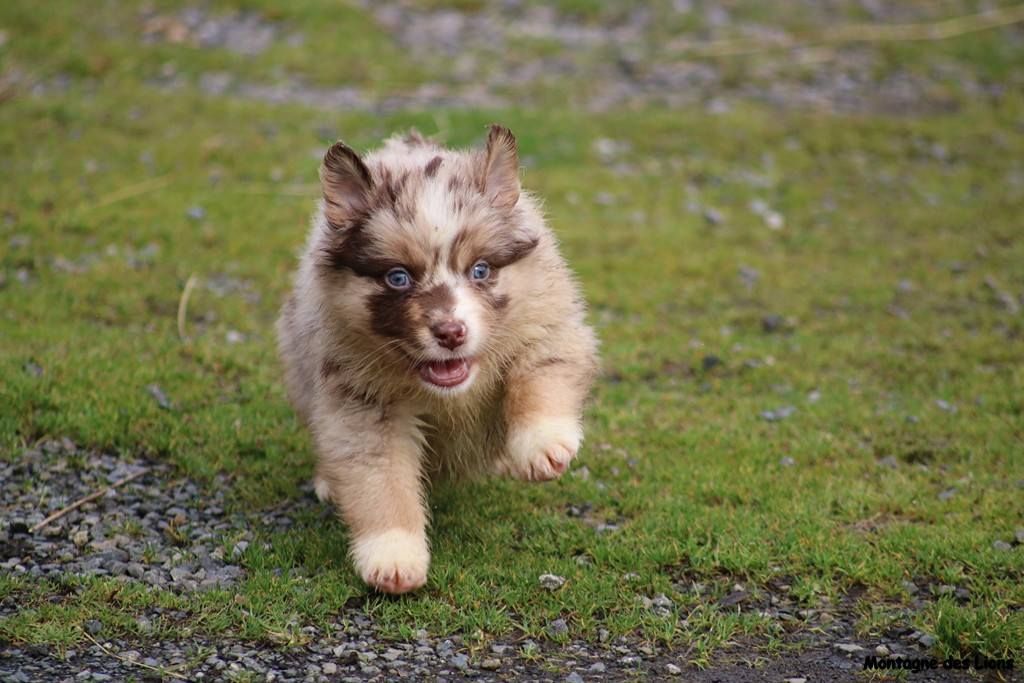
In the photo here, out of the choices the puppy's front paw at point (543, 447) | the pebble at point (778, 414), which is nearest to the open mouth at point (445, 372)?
the puppy's front paw at point (543, 447)

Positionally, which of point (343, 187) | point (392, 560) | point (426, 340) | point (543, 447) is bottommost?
point (392, 560)

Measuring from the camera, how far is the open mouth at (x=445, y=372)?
6195 millimetres

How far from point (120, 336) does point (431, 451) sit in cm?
408

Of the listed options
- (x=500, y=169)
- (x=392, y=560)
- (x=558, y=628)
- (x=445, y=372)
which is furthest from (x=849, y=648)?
(x=500, y=169)

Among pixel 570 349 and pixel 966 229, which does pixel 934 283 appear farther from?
pixel 570 349

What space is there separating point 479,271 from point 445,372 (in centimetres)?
58

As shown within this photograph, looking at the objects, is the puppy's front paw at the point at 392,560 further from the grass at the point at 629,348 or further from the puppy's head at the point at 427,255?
the puppy's head at the point at 427,255

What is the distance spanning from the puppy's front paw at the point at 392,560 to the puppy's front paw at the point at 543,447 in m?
0.72

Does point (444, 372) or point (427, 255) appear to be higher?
point (427, 255)

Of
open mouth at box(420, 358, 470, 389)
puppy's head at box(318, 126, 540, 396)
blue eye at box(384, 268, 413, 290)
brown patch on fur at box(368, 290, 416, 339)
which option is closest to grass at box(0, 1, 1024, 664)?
open mouth at box(420, 358, 470, 389)

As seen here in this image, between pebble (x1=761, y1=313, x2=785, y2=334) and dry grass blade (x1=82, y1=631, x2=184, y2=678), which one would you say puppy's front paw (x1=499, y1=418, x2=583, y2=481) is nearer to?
dry grass blade (x1=82, y1=631, x2=184, y2=678)

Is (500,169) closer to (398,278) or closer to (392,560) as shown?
(398,278)

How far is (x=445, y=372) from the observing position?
20.3ft

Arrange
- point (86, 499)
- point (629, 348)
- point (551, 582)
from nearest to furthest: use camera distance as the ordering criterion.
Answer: point (551, 582), point (86, 499), point (629, 348)
